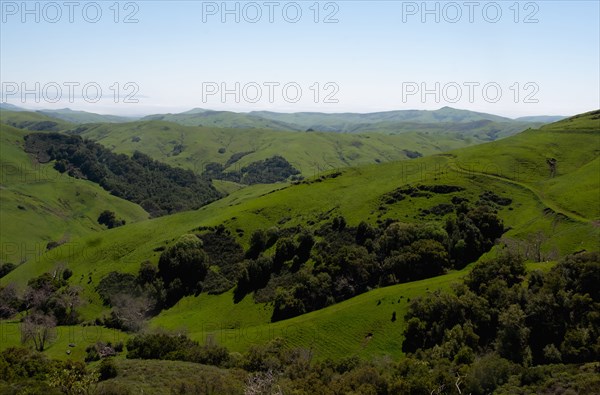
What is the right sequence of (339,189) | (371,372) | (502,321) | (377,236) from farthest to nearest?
(339,189)
(377,236)
(502,321)
(371,372)

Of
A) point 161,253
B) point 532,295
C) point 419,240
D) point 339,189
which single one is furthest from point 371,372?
point 339,189

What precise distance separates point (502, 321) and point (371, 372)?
24061mm

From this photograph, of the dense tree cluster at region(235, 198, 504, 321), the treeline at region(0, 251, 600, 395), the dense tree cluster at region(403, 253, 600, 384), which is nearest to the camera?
the treeline at region(0, 251, 600, 395)

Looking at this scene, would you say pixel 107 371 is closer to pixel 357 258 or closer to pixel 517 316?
pixel 517 316

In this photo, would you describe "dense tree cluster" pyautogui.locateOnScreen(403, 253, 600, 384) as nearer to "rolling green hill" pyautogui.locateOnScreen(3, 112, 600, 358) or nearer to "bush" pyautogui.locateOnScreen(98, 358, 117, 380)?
"rolling green hill" pyautogui.locateOnScreen(3, 112, 600, 358)

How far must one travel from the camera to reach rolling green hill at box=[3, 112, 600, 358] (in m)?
75.9

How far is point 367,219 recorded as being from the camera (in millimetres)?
112500

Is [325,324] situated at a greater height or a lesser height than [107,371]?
lesser

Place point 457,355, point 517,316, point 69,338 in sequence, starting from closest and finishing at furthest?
point 457,355
point 517,316
point 69,338

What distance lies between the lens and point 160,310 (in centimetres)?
9819

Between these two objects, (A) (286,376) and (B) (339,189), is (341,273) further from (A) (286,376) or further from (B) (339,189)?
(B) (339,189)

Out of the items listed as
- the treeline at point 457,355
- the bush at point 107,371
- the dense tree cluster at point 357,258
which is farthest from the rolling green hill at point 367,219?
the bush at point 107,371

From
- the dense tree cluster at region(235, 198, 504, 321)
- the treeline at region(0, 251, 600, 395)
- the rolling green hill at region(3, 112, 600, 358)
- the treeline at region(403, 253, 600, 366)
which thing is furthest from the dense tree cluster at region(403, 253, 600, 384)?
the dense tree cluster at region(235, 198, 504, 321)

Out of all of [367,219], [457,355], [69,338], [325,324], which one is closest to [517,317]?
[457,355]
